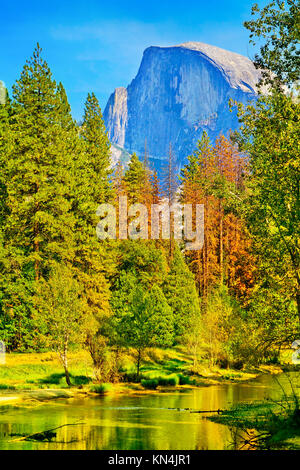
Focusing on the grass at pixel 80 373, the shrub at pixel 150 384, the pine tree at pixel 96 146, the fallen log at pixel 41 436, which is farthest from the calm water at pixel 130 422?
the pine tree at pixel 96 146

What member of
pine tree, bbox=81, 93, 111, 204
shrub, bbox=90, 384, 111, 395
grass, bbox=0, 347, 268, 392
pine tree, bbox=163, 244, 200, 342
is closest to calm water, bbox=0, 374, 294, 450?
shrub, bbox=90, 384, 111, 395

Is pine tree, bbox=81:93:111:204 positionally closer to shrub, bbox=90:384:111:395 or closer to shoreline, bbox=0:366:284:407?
shoreline, bbox=0:366:284:407

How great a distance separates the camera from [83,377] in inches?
1350

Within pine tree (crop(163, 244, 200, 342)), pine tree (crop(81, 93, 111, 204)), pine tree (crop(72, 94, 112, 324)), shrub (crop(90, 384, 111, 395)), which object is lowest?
shrub (crop(90, 384, 111, 395))

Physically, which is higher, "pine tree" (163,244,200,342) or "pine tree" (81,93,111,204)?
"pine tree" (81,93,111,204)

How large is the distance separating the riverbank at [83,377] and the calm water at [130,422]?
79.7 inches

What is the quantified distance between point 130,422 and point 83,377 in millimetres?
13729

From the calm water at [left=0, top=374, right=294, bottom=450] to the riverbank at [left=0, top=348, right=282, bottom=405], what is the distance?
6.64ft

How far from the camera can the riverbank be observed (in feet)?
98.7

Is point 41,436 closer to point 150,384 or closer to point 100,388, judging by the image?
point 100,388

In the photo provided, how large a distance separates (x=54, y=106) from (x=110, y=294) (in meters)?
17.2

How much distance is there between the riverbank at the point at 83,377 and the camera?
30.1 metres
